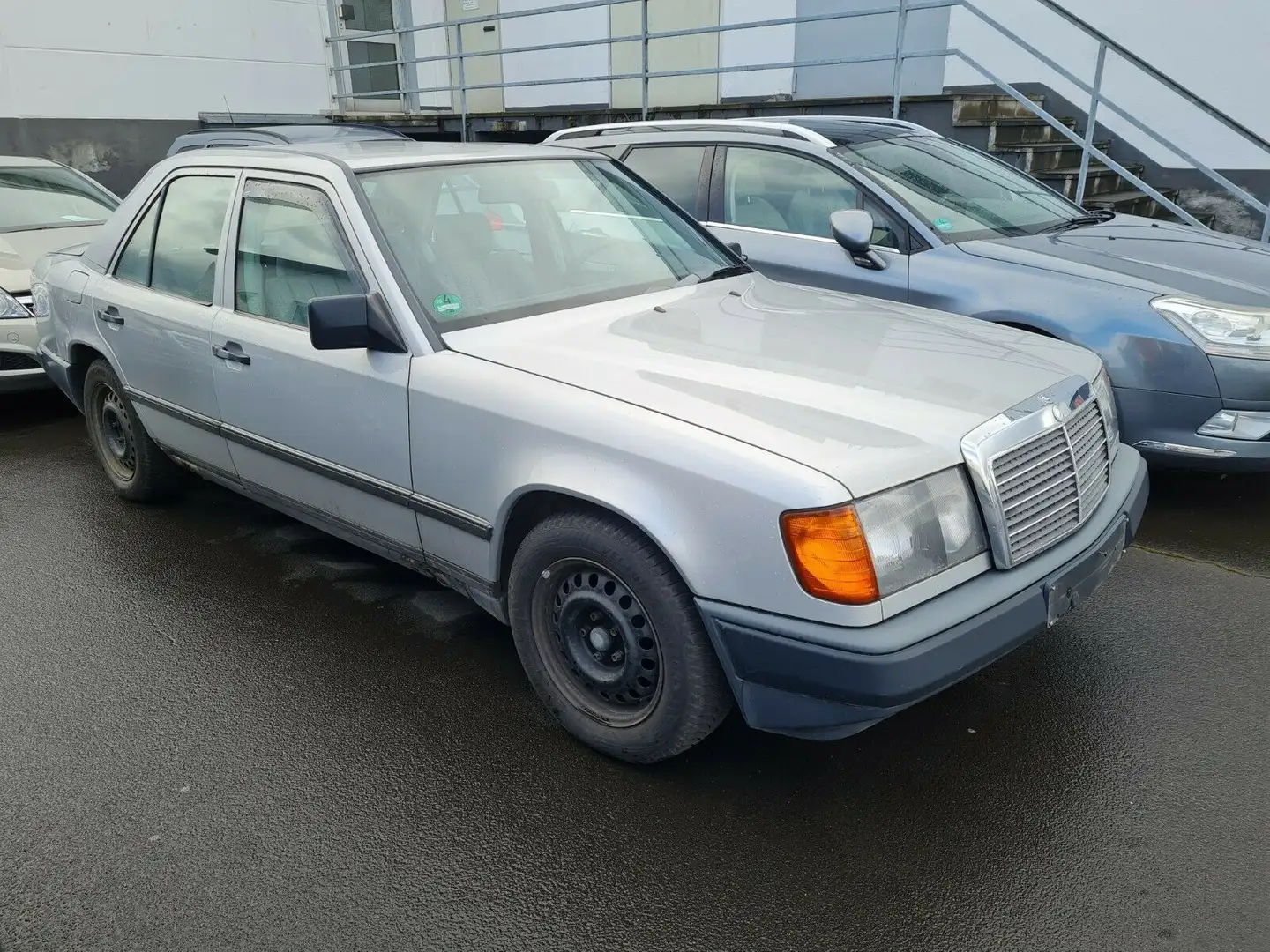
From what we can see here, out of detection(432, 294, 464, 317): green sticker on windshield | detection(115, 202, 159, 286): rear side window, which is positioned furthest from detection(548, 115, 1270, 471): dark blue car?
detection(115, 202, 159, 286): rear side window

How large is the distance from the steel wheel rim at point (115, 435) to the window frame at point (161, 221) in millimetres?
635

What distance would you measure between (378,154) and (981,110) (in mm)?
6562

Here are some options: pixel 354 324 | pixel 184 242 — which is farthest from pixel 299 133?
pixel 354 324

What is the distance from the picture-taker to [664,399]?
2.73 metres

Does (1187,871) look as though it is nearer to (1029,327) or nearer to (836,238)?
(1029,327)

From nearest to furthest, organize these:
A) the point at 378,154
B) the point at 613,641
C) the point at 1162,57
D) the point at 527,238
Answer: the point at 613,641
the point at 527,238
the point at 378,154
the point at 1162,57

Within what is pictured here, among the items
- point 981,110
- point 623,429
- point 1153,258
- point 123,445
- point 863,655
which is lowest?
point 123,445

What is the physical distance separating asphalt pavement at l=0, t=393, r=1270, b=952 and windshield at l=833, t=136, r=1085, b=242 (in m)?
2.05

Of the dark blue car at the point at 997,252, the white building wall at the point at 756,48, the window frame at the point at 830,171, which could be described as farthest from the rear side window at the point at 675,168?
the white building wall at the point at 756,48

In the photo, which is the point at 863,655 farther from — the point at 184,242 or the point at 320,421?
the point at 184,242

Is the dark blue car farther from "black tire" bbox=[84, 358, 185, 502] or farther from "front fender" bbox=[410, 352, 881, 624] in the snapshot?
"black tire" bbox=[84, 358, 185, 502]

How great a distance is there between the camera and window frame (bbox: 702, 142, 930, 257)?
509 cm

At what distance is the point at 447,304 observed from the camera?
3270mm

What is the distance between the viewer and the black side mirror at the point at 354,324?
3051 mm
